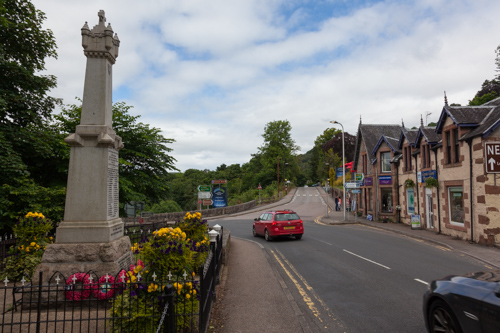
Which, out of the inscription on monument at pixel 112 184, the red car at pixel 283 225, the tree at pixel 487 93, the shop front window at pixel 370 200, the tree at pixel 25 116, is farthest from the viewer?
the tree at pixel 487 93

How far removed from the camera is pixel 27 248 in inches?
311

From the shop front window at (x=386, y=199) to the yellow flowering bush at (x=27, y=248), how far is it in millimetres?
25677

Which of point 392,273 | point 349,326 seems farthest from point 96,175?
point 392,273

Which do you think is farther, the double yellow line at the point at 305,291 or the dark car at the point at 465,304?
the double yellow line at the point at 305,291

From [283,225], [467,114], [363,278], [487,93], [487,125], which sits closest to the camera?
[363,278]

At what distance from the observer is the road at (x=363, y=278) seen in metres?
5.70

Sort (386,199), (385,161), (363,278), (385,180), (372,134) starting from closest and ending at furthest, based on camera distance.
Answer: (363,278), (385,180), (386,199), (385,161), (372,134)

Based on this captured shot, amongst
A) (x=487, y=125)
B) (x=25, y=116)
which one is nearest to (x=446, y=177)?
(x=487, y=125)

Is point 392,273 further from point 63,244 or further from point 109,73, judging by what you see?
point 109,73

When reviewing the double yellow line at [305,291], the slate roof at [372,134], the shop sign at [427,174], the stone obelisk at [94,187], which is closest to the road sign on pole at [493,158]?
the shop sign at [427,174]

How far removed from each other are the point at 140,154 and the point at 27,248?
10138 millimetres

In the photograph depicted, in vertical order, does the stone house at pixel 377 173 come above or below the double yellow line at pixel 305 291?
above

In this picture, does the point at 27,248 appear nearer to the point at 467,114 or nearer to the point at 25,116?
the point at 25,116

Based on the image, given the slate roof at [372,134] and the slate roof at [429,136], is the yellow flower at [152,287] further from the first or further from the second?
the slate roof at [372,134]
